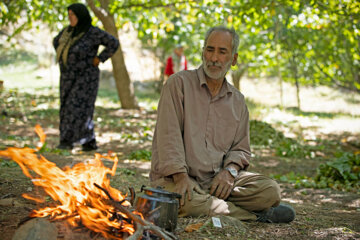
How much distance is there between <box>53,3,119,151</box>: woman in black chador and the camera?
6203 millimetres

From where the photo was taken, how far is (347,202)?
482 centimetres

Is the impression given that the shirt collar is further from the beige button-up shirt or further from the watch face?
the watch face

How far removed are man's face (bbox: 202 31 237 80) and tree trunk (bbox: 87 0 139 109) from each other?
8.07 meters

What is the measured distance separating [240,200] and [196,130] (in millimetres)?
734

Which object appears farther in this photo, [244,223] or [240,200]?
[240,200]

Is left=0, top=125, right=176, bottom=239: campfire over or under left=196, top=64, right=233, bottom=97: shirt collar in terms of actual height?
under

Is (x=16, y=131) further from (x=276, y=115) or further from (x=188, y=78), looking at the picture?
(x=276, y=115)

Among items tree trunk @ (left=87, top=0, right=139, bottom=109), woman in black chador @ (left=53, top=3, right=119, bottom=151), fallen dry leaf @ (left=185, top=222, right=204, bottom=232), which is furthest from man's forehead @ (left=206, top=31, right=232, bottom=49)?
tree trunk @ (left=87, top=0, right=139, bottom=109)

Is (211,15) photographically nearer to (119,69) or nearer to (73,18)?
(119,69)

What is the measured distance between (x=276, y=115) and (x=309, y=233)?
10.8 m

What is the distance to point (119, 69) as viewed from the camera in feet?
39.1

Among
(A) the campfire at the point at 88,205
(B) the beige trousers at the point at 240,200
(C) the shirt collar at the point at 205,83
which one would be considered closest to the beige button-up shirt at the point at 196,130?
A: (C) the shirt collar at the point at 205,83

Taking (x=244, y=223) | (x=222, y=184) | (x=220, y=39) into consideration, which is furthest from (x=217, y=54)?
(x=244, y=223)

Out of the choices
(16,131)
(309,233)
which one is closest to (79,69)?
(16,131)
